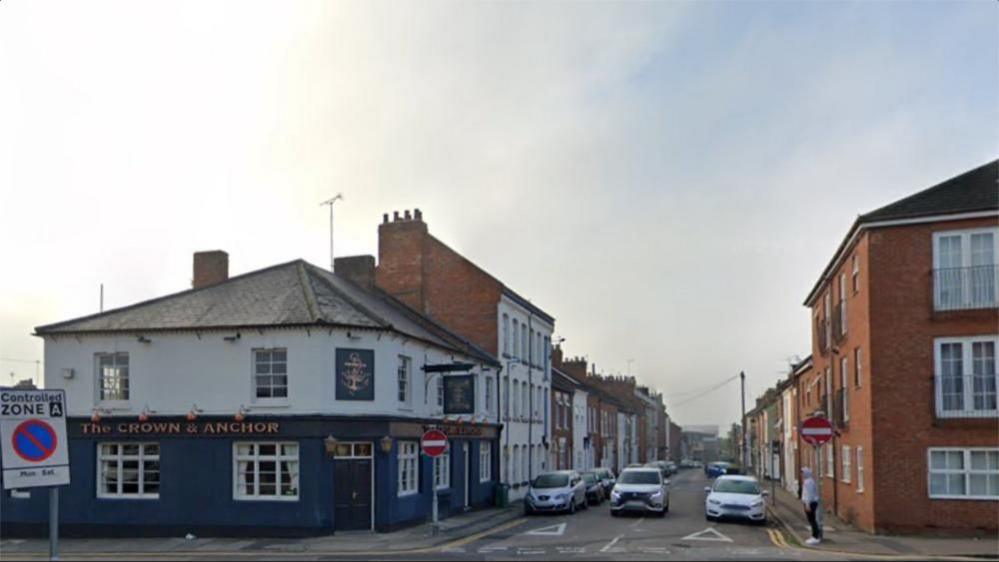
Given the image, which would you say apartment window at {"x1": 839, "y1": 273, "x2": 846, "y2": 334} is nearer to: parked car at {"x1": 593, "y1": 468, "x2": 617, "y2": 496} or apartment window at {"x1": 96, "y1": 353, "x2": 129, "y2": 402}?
parked car at {"x1": 593, "y1": 468, "x2": 617, "y2": 496}

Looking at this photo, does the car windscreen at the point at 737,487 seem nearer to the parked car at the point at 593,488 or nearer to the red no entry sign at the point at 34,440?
the parked car at the point at 593,488

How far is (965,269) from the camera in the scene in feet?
80.5

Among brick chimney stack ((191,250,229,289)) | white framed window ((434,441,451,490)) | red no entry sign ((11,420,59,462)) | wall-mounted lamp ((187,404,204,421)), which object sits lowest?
white framed window ((434,441,451,490))

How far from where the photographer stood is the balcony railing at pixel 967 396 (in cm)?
2409

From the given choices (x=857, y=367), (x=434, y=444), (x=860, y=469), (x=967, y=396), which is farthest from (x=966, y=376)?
(x=434, y=444)

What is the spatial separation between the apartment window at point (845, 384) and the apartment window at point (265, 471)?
16.4 metres

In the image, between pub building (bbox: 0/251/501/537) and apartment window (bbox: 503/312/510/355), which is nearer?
pub building (bbox: 0/251/501/537)

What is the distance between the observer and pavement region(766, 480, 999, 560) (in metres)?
20.9

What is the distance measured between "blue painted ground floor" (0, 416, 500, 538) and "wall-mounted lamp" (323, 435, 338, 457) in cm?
3

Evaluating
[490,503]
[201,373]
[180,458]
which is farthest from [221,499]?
[490,503]

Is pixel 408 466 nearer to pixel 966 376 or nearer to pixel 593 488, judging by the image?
pixel 593 488

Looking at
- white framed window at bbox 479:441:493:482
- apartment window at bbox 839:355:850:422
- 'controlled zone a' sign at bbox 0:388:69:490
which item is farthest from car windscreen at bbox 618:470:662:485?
'controlled zone a' sign at bbox 0:388:69:490

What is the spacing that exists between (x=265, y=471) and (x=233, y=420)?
1.63m

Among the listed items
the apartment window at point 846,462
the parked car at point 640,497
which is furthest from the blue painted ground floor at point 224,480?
the apartment window at point 846,462
